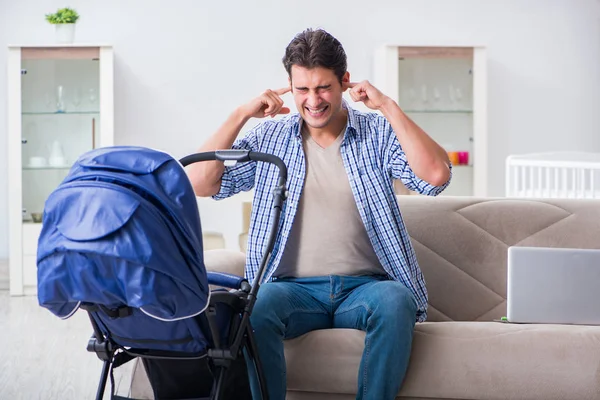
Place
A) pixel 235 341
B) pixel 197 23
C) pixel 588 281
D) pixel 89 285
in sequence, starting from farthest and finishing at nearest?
pixel 197 23 < pixel 588 281 < pixel 235 341 < pixel 89 285

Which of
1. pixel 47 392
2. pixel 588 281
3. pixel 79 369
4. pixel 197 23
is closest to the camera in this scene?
pixel 588 281

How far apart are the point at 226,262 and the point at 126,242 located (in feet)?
3.52

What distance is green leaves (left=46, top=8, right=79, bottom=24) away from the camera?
575 centimetres

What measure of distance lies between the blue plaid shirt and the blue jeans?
0.14 meters

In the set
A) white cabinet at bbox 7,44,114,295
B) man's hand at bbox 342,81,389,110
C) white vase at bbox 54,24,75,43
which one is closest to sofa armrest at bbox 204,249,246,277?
man's hand at bbox 342,81,389,110

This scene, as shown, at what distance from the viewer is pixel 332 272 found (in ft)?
8.28

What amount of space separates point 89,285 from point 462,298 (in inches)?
58.0

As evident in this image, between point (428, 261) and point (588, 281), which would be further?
point (428, 261)

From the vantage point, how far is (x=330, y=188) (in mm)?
2576

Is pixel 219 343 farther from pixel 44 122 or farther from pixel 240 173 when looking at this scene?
pixel 44 122

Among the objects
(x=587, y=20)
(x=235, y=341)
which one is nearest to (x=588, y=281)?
(x=235, y=341)

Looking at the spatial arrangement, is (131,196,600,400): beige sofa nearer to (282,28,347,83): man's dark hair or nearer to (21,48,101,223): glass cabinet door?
(282,28,347,83): man's dark hair

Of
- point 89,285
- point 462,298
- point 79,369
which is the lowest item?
point 79,369

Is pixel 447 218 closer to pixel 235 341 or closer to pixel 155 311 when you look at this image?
pixel 235 341
